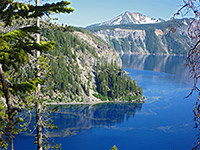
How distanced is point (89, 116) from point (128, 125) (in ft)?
56.1

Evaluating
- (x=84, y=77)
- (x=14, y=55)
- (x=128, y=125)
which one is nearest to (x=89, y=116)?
(x=128, y=125)

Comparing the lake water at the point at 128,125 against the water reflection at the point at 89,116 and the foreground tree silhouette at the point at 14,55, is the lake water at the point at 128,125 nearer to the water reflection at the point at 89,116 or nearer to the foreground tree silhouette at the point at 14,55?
the water reflection at the point at 89,116

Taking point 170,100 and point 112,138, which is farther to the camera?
point 170,100

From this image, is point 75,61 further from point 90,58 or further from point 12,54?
point 12,54

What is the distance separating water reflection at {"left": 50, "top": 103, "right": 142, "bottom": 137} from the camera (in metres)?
78.1

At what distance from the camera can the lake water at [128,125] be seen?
65750mm

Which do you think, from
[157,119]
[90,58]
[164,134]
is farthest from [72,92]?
[164,134]

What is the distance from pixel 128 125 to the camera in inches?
3167

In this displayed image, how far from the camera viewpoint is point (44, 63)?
11.4 meters

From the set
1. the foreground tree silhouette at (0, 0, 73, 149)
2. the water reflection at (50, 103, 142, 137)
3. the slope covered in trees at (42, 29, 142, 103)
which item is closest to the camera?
the foreground tree silhouette at (0, 0, 73, 149)

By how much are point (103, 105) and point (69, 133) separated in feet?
135

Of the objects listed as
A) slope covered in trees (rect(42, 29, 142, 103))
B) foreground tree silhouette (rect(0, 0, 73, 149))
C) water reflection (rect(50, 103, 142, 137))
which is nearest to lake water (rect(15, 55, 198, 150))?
water reflection (rect(50, 103, 142, 137))

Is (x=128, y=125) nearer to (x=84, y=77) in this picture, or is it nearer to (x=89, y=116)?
(x=89, y=116)

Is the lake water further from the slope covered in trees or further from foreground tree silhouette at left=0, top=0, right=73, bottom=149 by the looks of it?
foreground tree silhouette at left=0, top=0, right=73, bottom=149
